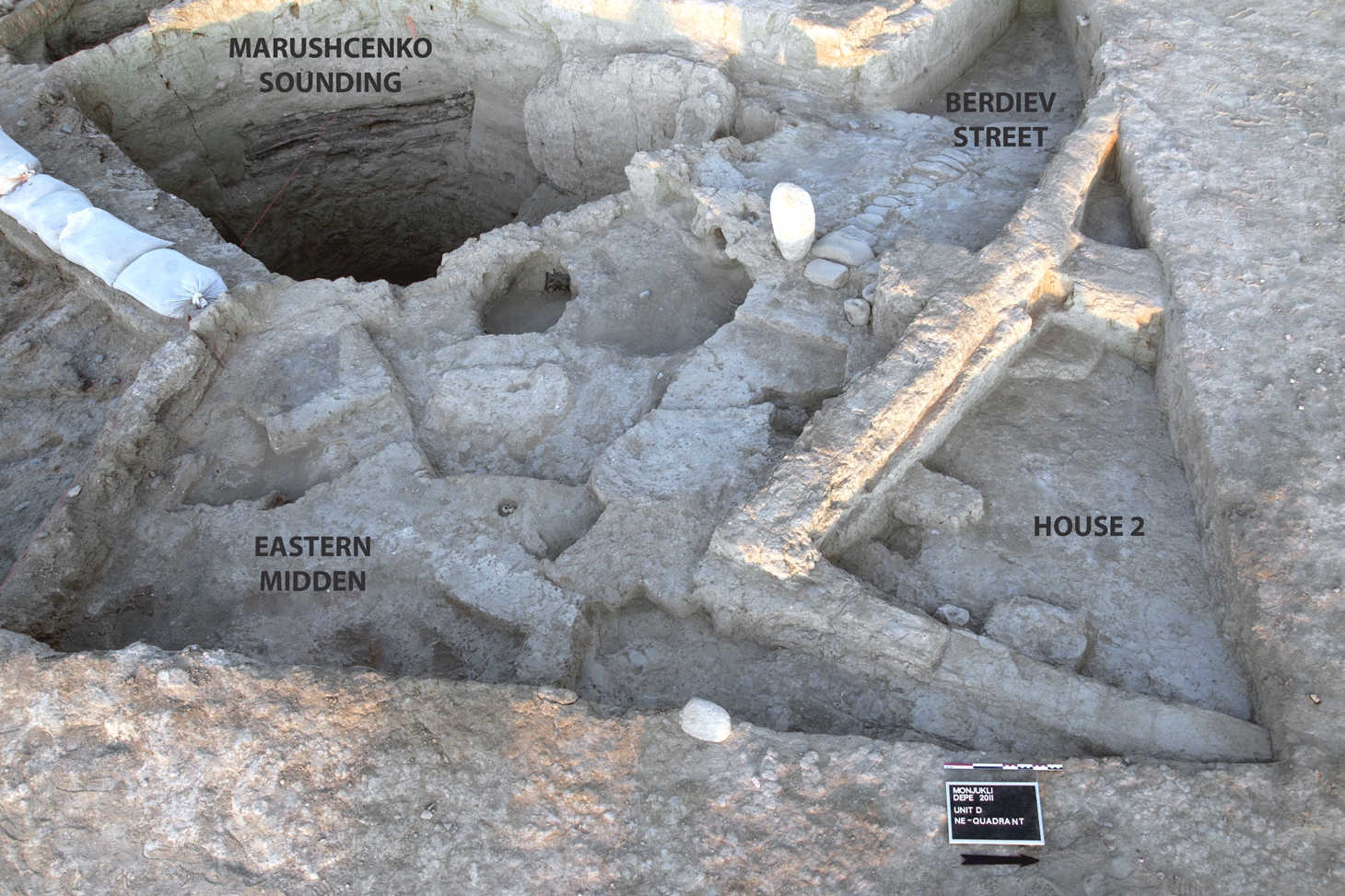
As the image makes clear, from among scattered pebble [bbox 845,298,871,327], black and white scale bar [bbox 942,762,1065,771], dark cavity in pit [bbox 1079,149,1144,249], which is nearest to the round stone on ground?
scattered pebble [bbox 845,298,871,327]

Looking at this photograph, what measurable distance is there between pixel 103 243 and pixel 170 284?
469mm

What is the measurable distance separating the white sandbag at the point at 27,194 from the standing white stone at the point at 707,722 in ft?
14.1

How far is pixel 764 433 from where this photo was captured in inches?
157

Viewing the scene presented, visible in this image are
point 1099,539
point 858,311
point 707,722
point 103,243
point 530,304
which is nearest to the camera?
point 707,722

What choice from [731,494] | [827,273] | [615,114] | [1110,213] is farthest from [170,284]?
[1110,213]

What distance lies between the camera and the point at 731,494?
12.3ft

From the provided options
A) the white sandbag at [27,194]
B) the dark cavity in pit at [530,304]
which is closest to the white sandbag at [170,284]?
the white sandbag at [27,194]

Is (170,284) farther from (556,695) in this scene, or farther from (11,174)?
(556,695)

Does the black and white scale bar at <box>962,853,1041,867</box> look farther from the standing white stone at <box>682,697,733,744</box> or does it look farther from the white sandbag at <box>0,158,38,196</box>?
the white sandbag at <box>0,158,38,196</box>

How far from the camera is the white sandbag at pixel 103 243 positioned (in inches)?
187

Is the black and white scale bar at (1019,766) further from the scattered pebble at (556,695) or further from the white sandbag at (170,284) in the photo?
Result: the white sandbag at (170,284)

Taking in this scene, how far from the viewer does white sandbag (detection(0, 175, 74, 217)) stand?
5012mm

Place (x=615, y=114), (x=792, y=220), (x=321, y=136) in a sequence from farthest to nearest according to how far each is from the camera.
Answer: (x=321, y=136)
(x=615, y=114)
(x=792, y=220)

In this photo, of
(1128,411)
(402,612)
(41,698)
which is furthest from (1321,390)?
(41,698)
